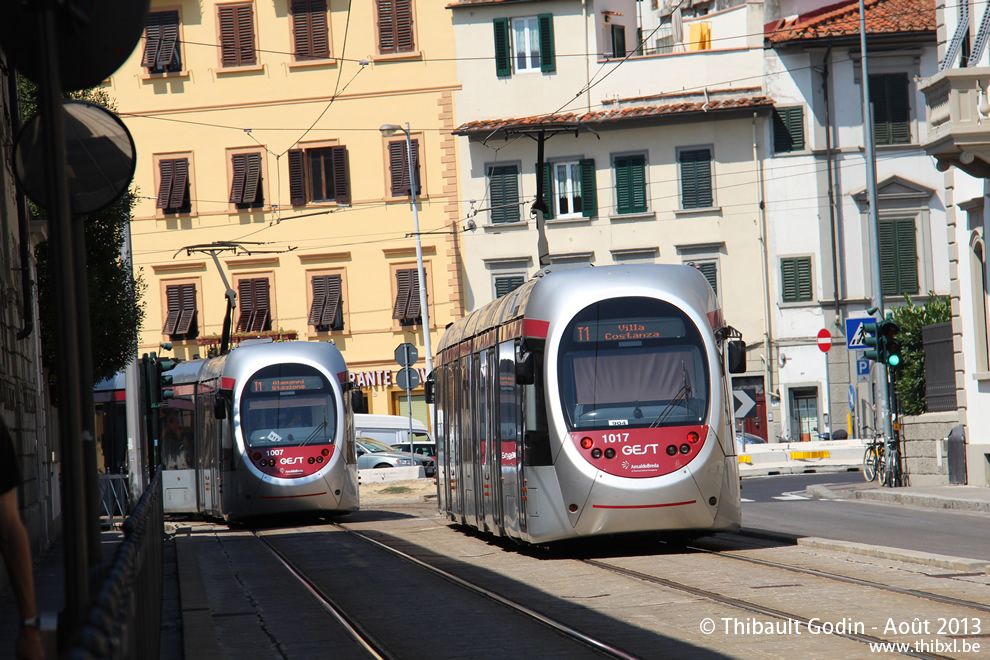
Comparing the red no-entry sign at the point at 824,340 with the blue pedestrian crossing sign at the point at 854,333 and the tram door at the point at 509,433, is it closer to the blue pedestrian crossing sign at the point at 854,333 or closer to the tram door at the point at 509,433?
the blue pedestrian crossing sign at the point at 854,333

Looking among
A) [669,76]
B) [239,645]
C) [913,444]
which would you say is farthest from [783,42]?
[239,645]

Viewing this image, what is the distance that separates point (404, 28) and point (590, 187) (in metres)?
7.87

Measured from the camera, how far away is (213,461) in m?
25.4

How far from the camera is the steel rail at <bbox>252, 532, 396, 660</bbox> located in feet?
29.4

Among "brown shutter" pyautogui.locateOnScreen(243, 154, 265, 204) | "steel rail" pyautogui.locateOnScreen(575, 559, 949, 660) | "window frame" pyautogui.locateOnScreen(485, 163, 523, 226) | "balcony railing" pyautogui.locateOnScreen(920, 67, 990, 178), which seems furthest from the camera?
"brown shutter" pyautogui.locateOnScreen(243, 154, 265, 204)

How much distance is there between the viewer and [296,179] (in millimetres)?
47875

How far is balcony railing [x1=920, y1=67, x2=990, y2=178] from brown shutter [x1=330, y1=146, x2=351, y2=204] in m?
27.7

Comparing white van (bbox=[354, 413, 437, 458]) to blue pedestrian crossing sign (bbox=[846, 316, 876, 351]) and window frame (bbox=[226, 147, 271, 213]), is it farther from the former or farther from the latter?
→ blue pedestrian crossing sign (bbox=[846, 316, 876, 351])

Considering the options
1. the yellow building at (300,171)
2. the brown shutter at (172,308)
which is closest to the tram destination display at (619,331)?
the yellow building at (300,171)

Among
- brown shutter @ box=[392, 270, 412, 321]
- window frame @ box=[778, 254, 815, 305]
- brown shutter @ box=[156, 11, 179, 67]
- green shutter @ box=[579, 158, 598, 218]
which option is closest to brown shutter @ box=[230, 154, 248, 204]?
brown shutter @ box=[156, 11, 179, 67]

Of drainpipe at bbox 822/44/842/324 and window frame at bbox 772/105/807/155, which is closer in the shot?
drainpipe at bbox 822/44/842/324

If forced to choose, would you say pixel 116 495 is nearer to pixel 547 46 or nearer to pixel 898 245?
pixel 547 46

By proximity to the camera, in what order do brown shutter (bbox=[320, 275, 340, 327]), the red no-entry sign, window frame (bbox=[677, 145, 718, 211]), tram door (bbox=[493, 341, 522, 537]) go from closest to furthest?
tram door (bbox=[493, 341, 522, 537]) < the red no-entry sign < window frame (bbox=[677, 145, 718, 211]) < brown shutter (bbox=[320, 275, 340, 327])

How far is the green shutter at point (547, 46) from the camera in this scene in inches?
1845
